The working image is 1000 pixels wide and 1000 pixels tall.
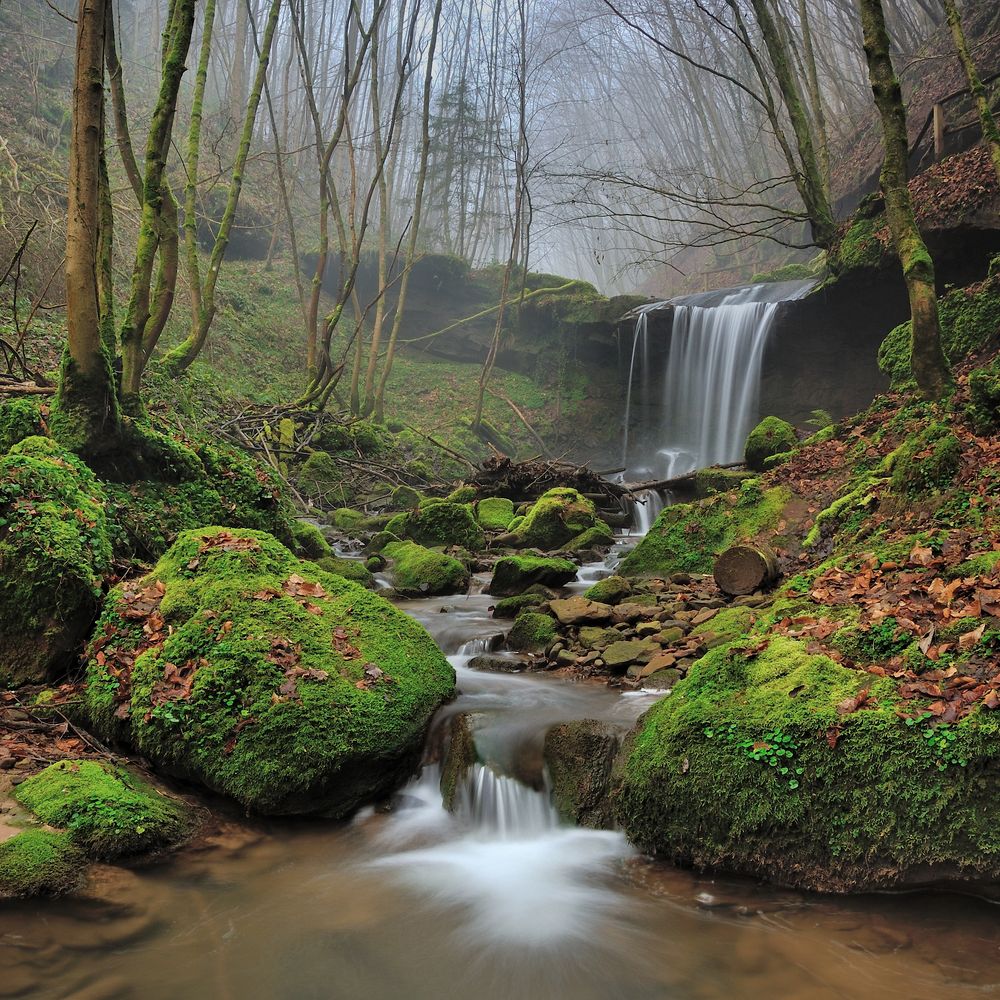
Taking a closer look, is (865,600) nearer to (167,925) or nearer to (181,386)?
(167,925)

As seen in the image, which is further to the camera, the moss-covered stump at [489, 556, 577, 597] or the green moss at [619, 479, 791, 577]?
the moss-covered stump at [489, 556, 577, 597]

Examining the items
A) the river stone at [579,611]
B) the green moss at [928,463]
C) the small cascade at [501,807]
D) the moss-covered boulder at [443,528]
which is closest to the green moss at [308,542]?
the moss-covered boulder at [443,528]

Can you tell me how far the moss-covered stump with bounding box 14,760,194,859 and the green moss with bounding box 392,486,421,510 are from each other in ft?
37.2

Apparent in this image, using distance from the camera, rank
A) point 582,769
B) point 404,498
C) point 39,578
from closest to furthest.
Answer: point 582,769 < point 39,578 < point 404,498

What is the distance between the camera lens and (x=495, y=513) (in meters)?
13.7

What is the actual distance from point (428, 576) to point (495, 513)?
172 inches

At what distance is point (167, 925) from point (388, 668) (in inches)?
80.2

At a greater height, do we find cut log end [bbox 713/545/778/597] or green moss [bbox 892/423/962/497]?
green moss [bbox 892/423/962/497]

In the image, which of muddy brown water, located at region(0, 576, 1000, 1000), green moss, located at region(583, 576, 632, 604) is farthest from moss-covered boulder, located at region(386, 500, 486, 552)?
muddy brown water, located at region(0, 576, 1000, 1000)

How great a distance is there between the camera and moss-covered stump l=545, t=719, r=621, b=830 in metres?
4.16

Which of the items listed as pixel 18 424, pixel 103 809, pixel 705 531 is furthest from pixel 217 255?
pixel 103 809

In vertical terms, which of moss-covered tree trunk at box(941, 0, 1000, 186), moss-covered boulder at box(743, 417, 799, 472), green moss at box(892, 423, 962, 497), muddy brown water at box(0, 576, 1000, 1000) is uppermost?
moss-covered tree trunk at box(941, 0, 1000, 186)

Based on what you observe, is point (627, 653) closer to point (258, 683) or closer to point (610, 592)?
point (610, 592)

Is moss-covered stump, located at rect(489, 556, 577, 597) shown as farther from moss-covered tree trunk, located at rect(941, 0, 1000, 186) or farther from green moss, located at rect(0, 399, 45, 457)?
moss-covered tree trunk, located at rect(941, 0, 1000, 186)
